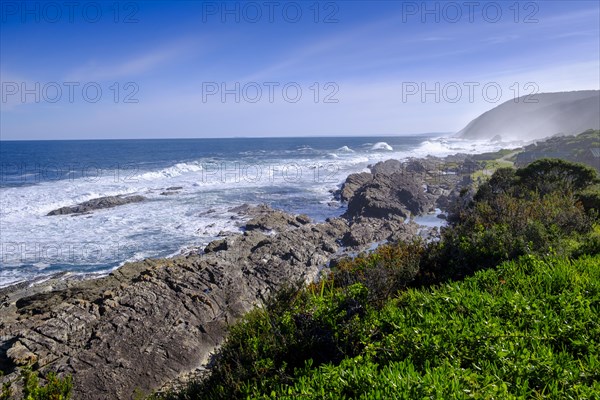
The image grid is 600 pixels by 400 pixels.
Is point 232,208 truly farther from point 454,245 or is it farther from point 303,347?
point 303,347

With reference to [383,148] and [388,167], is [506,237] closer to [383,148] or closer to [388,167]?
[388,167]

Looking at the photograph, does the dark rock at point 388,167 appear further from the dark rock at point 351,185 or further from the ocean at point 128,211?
the dark rock at point 351,185

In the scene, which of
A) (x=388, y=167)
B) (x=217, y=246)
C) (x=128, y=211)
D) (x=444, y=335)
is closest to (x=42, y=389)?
(x=444, y=335)

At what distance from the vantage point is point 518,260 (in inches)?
248

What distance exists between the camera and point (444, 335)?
3.69 meters

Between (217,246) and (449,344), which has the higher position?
(449,344)

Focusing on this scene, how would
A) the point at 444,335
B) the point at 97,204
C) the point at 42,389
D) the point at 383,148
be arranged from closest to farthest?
the point at 444,335 → the point at 42,389 → the point at 97,204 → the point at 383,148

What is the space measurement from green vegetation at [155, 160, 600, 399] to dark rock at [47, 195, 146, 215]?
104 feet

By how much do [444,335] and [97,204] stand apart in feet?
116

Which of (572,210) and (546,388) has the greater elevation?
(572,210)

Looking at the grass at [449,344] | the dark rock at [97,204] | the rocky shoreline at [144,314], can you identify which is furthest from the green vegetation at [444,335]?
the dark rock at [97,204]

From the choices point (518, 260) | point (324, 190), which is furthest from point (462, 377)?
point (324, 190)

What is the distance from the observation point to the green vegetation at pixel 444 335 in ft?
10.0

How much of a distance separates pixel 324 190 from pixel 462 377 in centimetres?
3865
